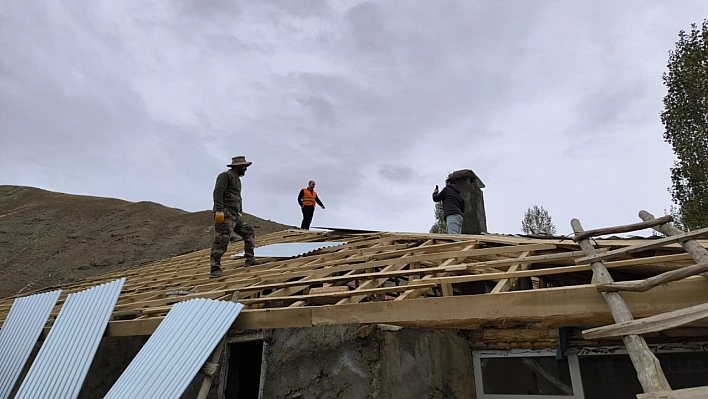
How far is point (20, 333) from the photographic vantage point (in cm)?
536

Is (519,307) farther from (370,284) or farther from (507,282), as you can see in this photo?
(370,284)

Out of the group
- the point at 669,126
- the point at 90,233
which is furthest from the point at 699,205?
the point at 90,233

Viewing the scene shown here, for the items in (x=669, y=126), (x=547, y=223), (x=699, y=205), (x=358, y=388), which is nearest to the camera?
(x=358, y=388)

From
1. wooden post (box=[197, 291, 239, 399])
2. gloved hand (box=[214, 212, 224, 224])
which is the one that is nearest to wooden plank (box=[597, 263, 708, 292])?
wooden post (box=[197, 291, 239, 399])

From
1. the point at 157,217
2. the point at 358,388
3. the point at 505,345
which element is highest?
the point at 157,217

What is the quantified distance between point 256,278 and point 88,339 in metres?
1.60

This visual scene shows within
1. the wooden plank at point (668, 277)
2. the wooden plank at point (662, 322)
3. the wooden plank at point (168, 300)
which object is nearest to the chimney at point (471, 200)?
the wooden plank at point (168, 300)

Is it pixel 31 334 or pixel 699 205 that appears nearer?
pixel 31 334

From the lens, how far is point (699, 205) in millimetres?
18844

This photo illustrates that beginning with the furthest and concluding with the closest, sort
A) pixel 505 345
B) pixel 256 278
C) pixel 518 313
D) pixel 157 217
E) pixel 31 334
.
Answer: pixel 157 217
pixel 31 334
pixel 256 278
pixel 505 345
pixel 518 313

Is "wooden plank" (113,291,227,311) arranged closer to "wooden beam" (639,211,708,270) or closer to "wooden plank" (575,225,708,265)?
"wooden plank" (575,225,708,265)

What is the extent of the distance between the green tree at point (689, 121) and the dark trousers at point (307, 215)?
16559 millimetres

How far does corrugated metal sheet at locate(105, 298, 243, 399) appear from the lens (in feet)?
10.4

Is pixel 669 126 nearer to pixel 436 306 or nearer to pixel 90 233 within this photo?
pixel 436 306
